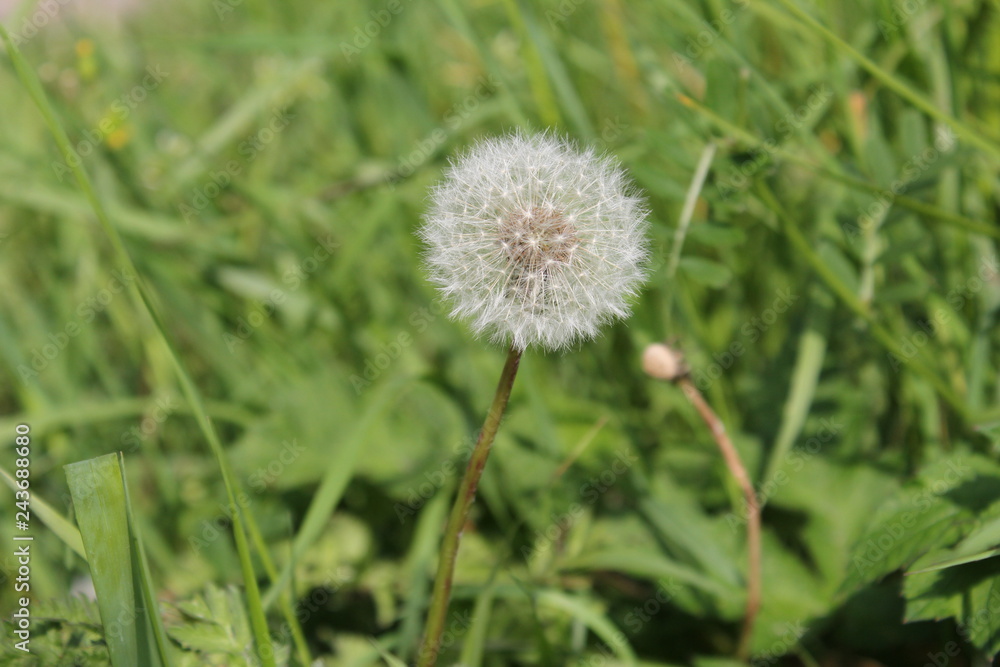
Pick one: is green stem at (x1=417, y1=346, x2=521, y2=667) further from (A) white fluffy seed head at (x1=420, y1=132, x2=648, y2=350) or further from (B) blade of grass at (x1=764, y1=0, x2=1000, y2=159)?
(B) blade of grass at (x1=764, y1=0, x2=1000, y2=159)

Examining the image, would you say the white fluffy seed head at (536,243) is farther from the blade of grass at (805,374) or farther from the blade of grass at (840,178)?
the blade of grass at (805,374)

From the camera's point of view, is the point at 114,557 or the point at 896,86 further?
the point at 896,86

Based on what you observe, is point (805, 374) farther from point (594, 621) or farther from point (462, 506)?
point (462, 506)

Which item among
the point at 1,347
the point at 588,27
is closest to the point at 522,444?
the point at 1,347

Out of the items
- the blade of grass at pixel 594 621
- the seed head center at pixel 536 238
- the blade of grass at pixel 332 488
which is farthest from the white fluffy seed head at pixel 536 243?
the blade of grass at pixel 594 621

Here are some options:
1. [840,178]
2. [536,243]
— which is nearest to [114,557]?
[536,243]
